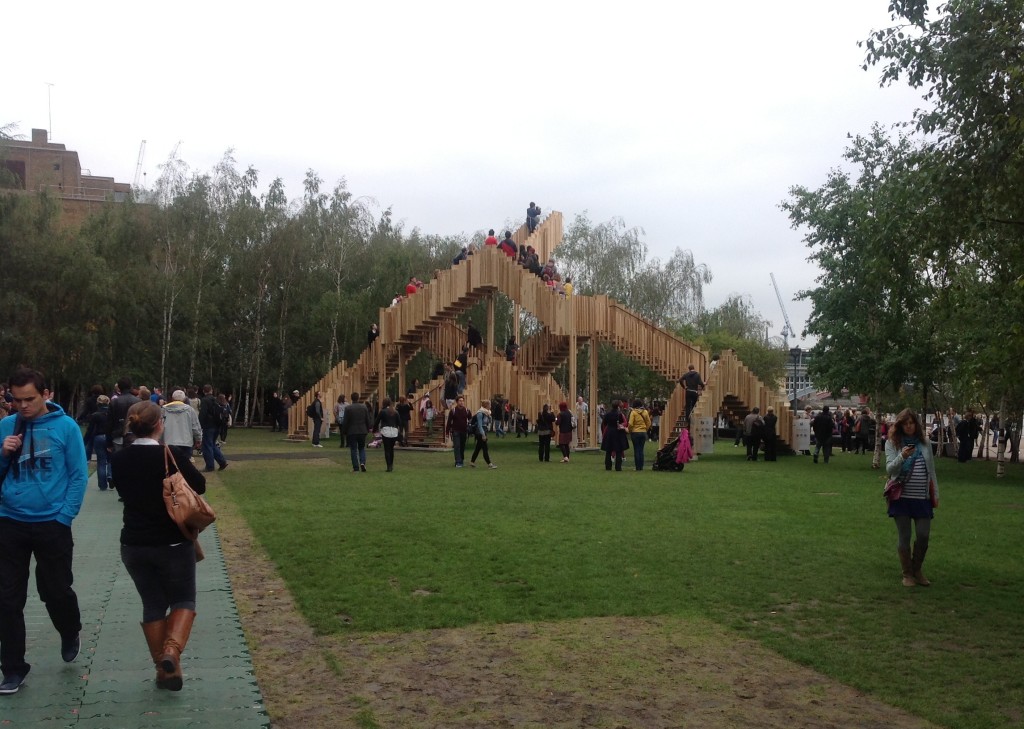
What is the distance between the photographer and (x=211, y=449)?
22.0 m

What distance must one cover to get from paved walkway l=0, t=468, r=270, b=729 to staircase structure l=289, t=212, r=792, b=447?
68.7 feet

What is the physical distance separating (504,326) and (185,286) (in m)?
17.1

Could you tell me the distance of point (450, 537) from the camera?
12.3m

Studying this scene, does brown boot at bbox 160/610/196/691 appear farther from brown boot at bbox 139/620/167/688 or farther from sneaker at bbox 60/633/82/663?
sneaker at bbox 60/633/82/663

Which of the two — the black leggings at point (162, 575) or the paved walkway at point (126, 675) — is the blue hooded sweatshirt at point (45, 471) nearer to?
the black leggings at point (162, 575)

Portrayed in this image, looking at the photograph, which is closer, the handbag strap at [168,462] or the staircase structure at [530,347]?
the handbag strap at [168,462]

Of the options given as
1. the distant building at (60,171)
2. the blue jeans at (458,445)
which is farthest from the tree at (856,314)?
the distant building at (60,171)

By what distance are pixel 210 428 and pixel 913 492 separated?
52.9 feet

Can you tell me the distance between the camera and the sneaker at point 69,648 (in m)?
6.69

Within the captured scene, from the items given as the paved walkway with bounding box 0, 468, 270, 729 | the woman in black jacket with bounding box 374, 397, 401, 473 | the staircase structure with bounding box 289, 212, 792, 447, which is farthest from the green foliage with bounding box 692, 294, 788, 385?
the paved walkway with bounding box 0, 468, 270, 729

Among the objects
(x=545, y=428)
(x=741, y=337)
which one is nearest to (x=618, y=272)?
(x=741, y=337)

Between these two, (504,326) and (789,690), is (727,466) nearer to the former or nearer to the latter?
(789,690)

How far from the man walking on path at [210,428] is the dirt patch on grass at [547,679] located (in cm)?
1411

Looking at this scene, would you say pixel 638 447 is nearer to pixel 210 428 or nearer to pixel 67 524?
pixel 210 428
